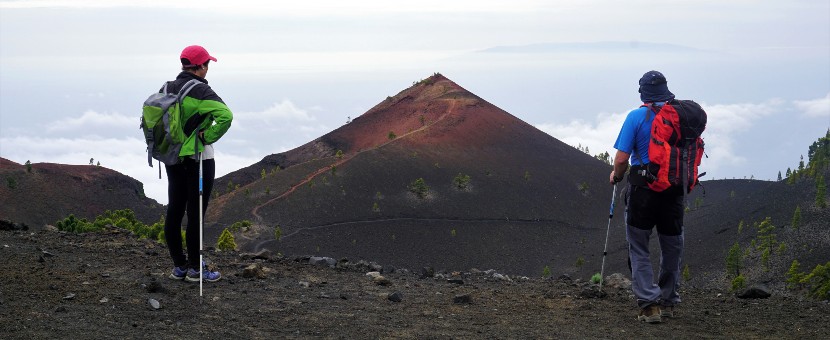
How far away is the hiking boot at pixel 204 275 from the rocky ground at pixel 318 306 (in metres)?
0.08

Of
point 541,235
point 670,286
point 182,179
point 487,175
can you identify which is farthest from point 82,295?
point 487,175

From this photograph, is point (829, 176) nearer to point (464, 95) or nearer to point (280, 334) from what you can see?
point (464, 95)

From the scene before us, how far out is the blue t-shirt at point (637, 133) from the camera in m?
7.02

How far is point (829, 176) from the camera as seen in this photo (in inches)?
846

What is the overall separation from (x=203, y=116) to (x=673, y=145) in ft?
11.7

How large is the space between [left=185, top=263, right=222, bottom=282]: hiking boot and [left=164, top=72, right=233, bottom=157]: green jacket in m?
1.20

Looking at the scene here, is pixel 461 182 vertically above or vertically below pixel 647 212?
above

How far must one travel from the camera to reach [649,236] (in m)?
7.42

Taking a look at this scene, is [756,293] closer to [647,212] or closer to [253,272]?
[647,212]

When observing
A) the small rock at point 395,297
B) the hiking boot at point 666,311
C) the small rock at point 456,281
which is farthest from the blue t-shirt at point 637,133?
the small rock at point 456,281

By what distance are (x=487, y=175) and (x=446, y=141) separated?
7.05ft

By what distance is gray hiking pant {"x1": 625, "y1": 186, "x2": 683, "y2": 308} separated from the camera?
7.21m

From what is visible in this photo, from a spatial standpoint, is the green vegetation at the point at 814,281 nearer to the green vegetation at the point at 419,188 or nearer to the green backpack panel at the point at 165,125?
the green backpack panel at the point at 165,125

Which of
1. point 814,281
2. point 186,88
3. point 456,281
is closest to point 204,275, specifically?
point 186,88
